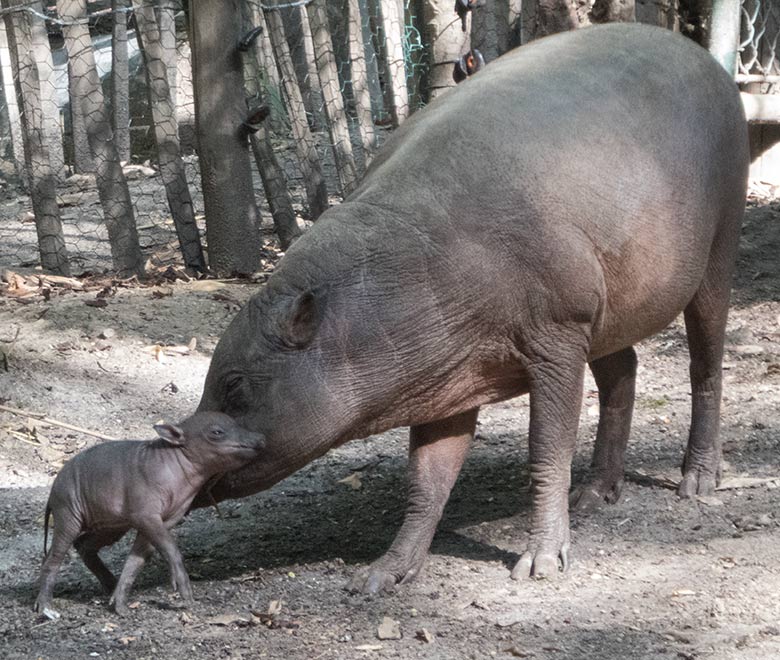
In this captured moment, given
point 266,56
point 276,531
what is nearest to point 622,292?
point 276,531

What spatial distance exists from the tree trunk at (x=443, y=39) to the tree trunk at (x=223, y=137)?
1235 millimetres

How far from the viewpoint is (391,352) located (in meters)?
4.46

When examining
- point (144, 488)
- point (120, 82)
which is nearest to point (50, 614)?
point (144, 488)

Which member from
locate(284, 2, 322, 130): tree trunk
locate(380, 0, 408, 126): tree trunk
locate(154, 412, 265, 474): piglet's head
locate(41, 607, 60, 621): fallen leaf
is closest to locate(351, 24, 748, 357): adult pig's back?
locate(154, 412, 265, 474): piglet's head

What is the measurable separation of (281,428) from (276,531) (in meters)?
1.14

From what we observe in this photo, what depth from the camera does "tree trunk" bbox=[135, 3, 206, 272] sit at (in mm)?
8258

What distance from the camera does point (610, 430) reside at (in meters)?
5.75

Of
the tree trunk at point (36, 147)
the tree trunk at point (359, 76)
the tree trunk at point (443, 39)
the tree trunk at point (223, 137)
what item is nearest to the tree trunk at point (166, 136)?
the tree trunk at point (223, 137)

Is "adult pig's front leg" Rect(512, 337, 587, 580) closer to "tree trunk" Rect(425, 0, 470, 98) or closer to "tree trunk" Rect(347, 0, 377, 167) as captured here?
"tree trunk" Rect(425, 0, 470, 98)

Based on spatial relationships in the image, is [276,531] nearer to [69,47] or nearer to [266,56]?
[69,47]

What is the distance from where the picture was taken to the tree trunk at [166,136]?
8.26m

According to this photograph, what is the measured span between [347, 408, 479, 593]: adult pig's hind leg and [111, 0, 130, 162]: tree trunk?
7.93 metres

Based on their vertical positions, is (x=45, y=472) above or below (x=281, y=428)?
below

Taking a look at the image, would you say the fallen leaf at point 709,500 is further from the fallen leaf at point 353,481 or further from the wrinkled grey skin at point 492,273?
the fallen leaf at point 353,481
